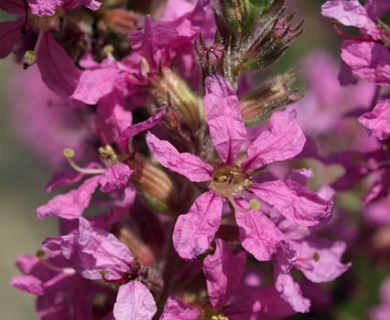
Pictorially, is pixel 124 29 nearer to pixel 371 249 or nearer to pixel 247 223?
pixel 247 223

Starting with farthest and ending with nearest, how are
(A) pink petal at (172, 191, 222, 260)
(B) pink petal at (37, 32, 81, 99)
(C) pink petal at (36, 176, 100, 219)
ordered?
(B) pink petal at (37, 32, 81, 99) → (C) pink petal at (36, 176, 100, 219) → (A) pink petal at (172, 191, 222, 260)

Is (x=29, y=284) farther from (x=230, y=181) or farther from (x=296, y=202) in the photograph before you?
(x=296, y=202)

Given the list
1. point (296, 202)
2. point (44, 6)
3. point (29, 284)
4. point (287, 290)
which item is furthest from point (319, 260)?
point (44, 6)

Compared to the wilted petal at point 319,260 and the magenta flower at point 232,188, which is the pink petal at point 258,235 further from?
the wilted petal at point 319,260

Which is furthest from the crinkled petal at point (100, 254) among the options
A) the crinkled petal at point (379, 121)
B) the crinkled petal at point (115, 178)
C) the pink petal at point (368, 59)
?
the pink petal at point (368, 59)

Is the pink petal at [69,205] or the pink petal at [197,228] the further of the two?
the pink petal at [69,205]

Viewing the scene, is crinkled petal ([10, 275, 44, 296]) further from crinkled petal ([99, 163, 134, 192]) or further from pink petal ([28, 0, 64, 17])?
pink petal ([28, 0, 64, 17])

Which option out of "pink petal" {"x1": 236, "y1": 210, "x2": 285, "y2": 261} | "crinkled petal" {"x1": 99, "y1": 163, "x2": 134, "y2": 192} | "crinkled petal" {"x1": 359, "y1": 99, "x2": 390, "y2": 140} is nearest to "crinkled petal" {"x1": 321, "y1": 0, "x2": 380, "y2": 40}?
"crinkled petal" {"x1": 359, "y1": 99, "x2": 390, "y2": 140}
